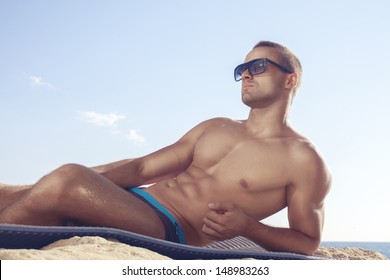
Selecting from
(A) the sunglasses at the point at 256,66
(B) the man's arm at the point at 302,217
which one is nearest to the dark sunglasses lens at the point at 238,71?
(A) the sunglasses at the point at 256,66

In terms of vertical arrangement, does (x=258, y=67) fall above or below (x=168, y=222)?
above

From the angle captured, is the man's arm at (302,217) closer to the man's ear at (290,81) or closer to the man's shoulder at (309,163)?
the man's shoulder at (309,163)

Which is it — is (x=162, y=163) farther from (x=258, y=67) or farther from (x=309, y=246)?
(x=309, y=246)

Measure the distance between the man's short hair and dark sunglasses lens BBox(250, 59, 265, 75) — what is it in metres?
0.16

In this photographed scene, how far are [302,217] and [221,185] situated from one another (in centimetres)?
56

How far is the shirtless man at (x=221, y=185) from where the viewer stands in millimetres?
2768

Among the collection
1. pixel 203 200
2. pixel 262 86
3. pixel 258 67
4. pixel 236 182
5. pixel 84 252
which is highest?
pixel 258 67

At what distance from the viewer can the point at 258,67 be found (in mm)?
3598

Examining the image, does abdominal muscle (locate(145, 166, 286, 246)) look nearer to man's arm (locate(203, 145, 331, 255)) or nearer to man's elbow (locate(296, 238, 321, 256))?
man's arm (locate(203, 145, 331, 255))

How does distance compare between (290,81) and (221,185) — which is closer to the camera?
(221,185)

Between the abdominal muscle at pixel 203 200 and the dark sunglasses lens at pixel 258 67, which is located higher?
the dark sunglasses lens at pixel 258 67

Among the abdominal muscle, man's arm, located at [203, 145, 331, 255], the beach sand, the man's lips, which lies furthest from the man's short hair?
the beach sand

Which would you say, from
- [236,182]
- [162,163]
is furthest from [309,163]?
[162,163]

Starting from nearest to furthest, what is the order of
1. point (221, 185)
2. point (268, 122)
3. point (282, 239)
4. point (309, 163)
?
point (282, 239) → point (309, 163) → point (221, 185) → point (268, 122)
